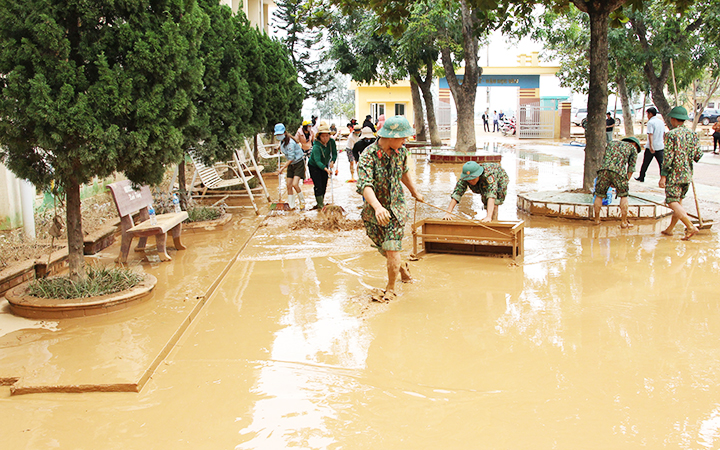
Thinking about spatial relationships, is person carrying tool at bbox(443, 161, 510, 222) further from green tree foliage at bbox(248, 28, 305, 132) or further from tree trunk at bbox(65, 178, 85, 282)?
green tree foliage at bbox(248, 28, 305, 132)

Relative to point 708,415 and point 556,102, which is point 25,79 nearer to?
point 708,415

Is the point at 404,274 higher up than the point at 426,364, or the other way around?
the point at 404,274

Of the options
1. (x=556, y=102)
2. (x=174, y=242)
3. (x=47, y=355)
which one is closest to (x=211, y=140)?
(x=174, y=242)

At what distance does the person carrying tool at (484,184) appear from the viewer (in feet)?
23.4

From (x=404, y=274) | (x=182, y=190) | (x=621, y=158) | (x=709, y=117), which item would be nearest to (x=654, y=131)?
(x=621, y=158)

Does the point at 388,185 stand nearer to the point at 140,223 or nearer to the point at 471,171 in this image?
the point at 471,171

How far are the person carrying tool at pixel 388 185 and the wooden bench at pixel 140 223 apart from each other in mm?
2529

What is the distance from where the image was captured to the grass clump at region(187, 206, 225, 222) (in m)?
9.31

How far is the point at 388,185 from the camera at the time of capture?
18.0 feet

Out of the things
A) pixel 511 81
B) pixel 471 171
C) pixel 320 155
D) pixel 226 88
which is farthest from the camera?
pixel 511 81

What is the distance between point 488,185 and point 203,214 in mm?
4591

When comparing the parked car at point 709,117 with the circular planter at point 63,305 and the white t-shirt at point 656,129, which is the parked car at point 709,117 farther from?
the circular planter at point 63,305

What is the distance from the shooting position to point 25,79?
4.71 m

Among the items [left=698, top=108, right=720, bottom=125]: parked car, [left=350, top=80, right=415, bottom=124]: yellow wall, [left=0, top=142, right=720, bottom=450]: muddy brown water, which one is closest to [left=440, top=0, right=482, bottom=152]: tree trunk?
[left=0, top=142, right=720, bottom=450]: muddy brown water
